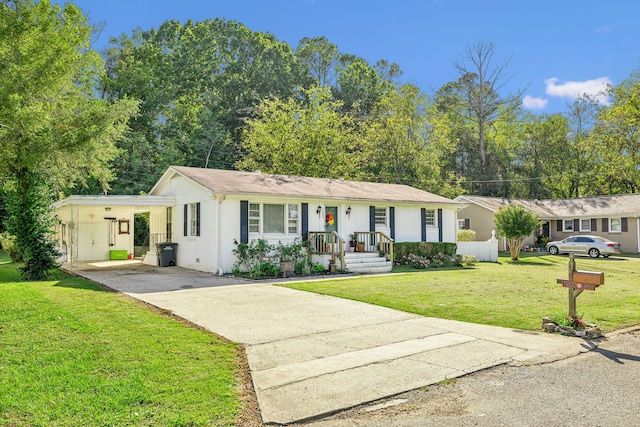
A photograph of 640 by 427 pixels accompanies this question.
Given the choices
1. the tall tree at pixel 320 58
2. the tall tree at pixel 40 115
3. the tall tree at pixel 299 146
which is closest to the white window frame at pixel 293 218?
the tall tree at pixel 40 115

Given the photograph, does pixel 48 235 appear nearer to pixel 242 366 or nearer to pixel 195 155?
pixel 242 366

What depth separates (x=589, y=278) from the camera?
7121 mm

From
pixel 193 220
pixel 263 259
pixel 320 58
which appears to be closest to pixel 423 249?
pixel 263 259

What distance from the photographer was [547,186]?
44.3m

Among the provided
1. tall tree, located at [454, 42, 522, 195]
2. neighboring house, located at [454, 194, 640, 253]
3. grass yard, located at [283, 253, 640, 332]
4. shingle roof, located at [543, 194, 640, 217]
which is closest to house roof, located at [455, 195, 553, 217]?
neighboring house, located at [454, 194, 640, 253]

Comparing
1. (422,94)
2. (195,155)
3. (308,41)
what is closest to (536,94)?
(422,94)

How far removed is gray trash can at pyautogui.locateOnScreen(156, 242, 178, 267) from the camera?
60.1ft

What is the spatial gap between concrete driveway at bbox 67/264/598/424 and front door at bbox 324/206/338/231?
7553mm

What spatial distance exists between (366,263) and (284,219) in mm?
3509

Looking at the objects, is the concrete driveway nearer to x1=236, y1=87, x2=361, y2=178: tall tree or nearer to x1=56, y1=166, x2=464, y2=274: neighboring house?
x1=56, y1=166, x2=464, y2=274: neighboring house

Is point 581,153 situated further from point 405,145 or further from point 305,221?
point 305,221

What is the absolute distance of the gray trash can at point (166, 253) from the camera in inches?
721

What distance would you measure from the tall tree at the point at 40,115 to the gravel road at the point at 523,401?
1322cm

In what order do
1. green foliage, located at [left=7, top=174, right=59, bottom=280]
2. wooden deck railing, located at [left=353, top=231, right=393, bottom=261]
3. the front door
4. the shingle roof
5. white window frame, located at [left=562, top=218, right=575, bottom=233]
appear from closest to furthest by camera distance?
green foliage, located at [left=7, top=174, right=59, bottom=280] < the front door < wooden deck railing, located at [left=353, top=231, right=393, bottom=261] < the shingle roof < white window frame, located at [left=562, top=218, right=575, bottom=233]
